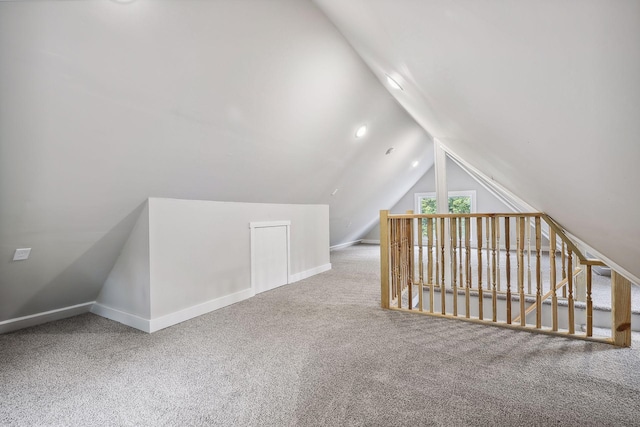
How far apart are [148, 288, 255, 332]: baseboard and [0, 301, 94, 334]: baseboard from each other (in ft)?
3.78

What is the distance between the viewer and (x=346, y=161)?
4.27 m

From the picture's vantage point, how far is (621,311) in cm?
204

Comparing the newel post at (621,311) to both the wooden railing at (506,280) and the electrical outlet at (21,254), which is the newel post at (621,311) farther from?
the electrical outlet at (21,254)

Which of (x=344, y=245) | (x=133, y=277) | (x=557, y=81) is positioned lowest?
(x=344, y=245)

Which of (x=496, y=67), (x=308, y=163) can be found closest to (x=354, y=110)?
(x=308, y=163)

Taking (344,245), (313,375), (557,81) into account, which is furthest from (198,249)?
(344,245)

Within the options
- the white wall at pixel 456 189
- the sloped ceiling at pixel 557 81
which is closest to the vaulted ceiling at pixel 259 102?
the sloped ceiling at pixel 557 81

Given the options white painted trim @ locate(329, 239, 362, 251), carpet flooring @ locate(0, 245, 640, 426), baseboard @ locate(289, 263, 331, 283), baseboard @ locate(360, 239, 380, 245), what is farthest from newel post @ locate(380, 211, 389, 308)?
baseboard @ locate(360, 239, 380, 245)

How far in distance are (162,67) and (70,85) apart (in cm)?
46

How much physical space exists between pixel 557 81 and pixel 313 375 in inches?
69.7

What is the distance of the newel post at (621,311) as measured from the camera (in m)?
2.02

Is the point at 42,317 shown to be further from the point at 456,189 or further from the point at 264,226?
the point at 456,189

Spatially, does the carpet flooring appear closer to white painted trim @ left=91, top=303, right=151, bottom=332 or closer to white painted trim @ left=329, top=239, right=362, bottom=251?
white painted trim @ left=91, top=303, right=151, bottom=332

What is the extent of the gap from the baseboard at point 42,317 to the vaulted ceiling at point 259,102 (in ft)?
0.23
